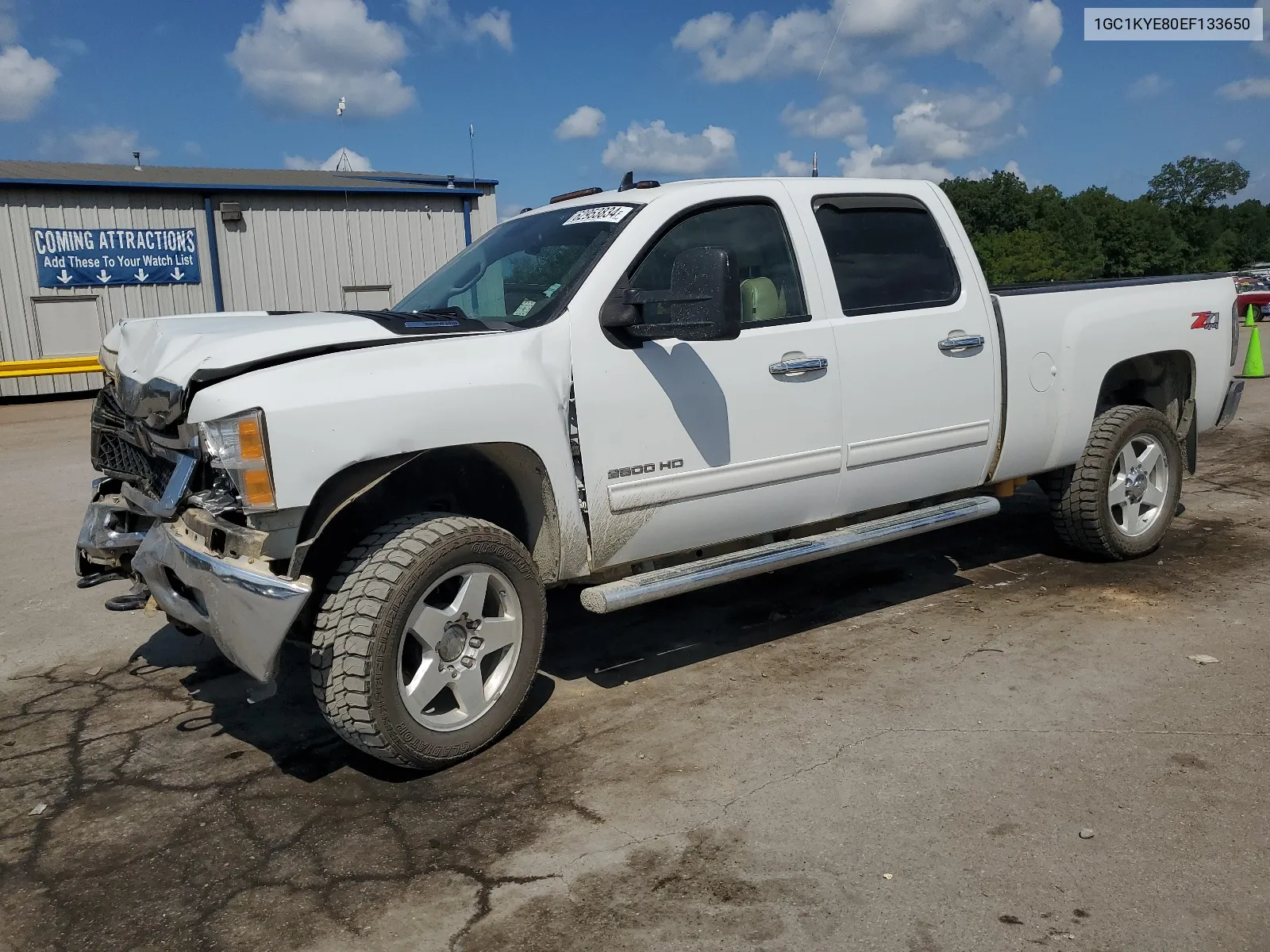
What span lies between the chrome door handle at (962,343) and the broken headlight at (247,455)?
10.1ft

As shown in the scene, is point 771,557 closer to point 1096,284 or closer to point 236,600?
point 236,600

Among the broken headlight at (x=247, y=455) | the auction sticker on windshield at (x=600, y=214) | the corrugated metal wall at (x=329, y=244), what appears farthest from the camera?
the corrugated metal wall at (x=329, y=244)

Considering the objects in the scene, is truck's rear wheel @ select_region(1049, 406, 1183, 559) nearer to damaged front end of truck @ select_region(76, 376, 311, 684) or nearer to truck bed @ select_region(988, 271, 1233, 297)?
truck bed @ select_region(988, 271, 1233, 297)

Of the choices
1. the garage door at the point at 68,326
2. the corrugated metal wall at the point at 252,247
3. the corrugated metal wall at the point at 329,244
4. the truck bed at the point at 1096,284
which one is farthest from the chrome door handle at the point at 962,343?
the garage door at the point at 68,326

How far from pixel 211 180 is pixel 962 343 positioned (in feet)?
63.3

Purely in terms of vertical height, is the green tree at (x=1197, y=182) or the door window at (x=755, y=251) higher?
the green tree at (x=1197, y=182)

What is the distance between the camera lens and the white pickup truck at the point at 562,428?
11.0 feet

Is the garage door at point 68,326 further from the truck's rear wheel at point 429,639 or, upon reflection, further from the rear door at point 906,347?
the truck's rear wheel at point 429,639

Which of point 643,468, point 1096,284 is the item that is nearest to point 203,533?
point 643,468

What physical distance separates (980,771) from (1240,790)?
2.56ft

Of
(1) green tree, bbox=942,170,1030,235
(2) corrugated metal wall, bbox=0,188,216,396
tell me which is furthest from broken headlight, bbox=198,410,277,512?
(1) green tree, bbox=942,170,1030,235

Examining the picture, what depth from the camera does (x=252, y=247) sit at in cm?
1881

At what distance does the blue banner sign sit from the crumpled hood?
15.4 metres

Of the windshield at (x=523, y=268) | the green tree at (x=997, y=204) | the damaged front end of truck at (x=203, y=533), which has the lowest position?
the damaged front end of truck at (x=203, y=533)
